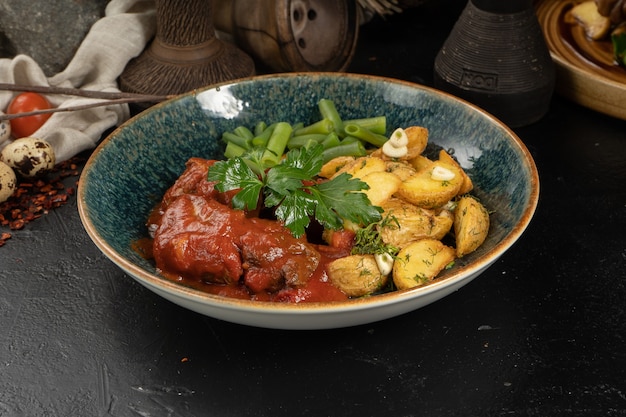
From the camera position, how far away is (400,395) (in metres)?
1.60

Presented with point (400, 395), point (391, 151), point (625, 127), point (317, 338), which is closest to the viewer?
point (400, 395)

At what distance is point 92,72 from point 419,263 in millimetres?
1604

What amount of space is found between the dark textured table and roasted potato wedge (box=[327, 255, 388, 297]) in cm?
14

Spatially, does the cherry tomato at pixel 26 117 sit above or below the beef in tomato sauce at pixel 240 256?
below

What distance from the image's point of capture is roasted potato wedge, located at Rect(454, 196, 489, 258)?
5.75 ft

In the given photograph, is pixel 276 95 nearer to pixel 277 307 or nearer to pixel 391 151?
pixel 391 151

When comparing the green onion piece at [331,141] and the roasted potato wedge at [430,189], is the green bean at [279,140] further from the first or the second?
the roasted potato wedge at [430,189]

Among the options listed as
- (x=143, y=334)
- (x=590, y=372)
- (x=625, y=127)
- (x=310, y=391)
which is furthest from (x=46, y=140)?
(x=625, y=127)

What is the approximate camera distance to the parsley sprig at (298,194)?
1713 millimetres

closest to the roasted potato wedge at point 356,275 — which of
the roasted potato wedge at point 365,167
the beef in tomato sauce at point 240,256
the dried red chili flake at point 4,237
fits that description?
the beef in tomato sauce at point 240,256

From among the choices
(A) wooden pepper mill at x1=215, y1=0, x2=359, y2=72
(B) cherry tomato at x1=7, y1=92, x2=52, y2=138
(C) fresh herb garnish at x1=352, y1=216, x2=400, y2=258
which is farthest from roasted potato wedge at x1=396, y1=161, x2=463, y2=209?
(B) cherry tomato at x1=7, y1=92, x2=52, y2=138

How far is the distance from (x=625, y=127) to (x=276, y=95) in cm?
120

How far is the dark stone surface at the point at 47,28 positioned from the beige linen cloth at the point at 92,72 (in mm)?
59

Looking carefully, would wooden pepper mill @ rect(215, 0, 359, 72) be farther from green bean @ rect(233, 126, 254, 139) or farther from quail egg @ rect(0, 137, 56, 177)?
quail egg @ rect(0, 137, 56, 177)
